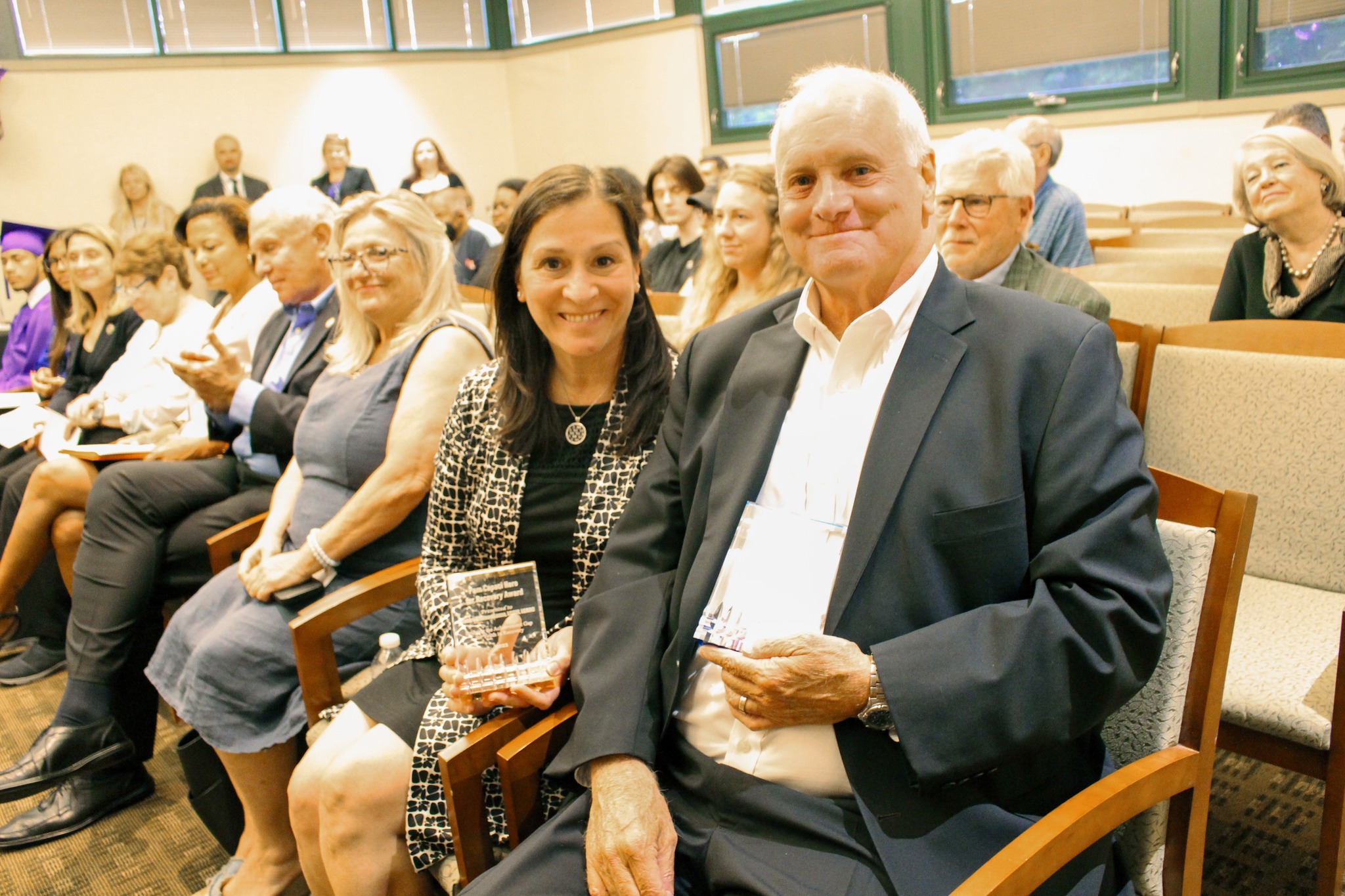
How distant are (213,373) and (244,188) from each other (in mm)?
8355

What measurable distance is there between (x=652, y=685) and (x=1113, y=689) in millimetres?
593

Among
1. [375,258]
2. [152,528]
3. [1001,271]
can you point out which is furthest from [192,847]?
[1001,271]

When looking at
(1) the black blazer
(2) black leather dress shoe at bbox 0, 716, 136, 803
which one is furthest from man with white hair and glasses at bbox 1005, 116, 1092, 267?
(1) the black blazer

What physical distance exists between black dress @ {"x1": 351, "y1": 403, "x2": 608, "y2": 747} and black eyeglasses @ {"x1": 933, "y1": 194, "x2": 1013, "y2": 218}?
1281 mm

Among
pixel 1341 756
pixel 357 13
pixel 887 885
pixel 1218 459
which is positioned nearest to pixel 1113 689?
pixel 887 885

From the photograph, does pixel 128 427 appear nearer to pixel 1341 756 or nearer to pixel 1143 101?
pixel 1341 756

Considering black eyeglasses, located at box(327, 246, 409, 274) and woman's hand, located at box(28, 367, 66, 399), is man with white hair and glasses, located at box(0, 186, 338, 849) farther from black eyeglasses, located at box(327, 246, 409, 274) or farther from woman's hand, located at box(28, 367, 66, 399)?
woman's hand, located at box(28, 367, 66, 399)

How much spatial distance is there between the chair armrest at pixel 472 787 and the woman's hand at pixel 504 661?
0.04 m

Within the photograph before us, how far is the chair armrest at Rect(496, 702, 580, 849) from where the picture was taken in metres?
1.39

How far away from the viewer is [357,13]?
1067 cm

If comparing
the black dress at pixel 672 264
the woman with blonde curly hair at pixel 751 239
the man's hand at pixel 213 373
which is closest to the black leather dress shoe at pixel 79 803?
the man's hand at pixel 213 373

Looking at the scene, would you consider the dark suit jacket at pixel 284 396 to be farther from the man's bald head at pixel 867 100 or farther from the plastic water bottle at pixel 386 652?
the man's bald head at pixel 867 100

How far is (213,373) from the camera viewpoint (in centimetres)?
267

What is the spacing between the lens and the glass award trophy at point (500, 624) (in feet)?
4.97
